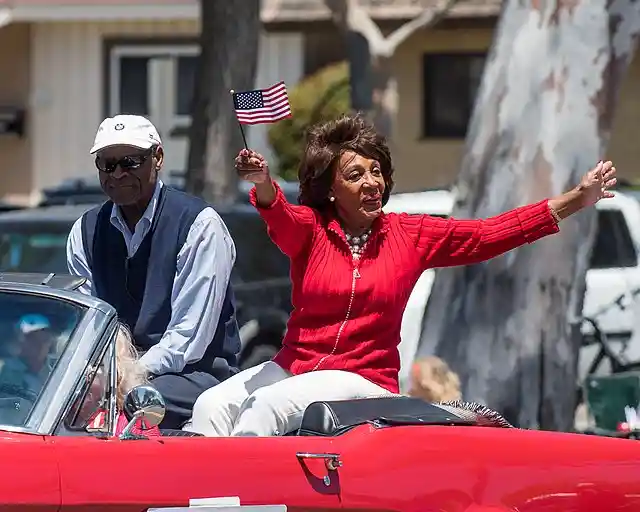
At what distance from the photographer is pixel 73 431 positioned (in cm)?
397

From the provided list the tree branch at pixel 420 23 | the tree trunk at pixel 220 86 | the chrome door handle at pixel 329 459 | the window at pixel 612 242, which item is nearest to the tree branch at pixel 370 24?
the tree branch at pixel 420 23

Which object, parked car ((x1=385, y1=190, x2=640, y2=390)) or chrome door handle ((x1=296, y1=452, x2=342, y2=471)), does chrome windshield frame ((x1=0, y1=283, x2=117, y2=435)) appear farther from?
parked car ((x1=385, y1=190, x2=640, y2=390))

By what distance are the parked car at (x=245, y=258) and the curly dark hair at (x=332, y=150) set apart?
15.5 ft

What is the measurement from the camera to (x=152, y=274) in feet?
17.0

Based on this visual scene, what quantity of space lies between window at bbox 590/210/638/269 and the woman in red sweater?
5904mm

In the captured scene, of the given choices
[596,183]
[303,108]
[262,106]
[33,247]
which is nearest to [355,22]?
[303,108]

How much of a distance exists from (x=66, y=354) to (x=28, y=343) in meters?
0.12

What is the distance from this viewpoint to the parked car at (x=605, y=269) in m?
10.7

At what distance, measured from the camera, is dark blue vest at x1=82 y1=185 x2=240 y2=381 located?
5.18 m

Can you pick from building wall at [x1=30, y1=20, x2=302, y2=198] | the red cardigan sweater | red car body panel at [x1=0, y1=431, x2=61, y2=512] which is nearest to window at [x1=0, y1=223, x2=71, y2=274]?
the red cardigan sweater

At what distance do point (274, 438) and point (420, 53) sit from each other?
19.7 metres

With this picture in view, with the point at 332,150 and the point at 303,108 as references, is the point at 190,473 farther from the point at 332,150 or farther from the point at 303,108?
the point at 303,108

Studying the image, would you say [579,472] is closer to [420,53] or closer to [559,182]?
[559,182]

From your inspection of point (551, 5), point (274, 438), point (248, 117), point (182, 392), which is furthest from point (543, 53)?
point (274, 438)
